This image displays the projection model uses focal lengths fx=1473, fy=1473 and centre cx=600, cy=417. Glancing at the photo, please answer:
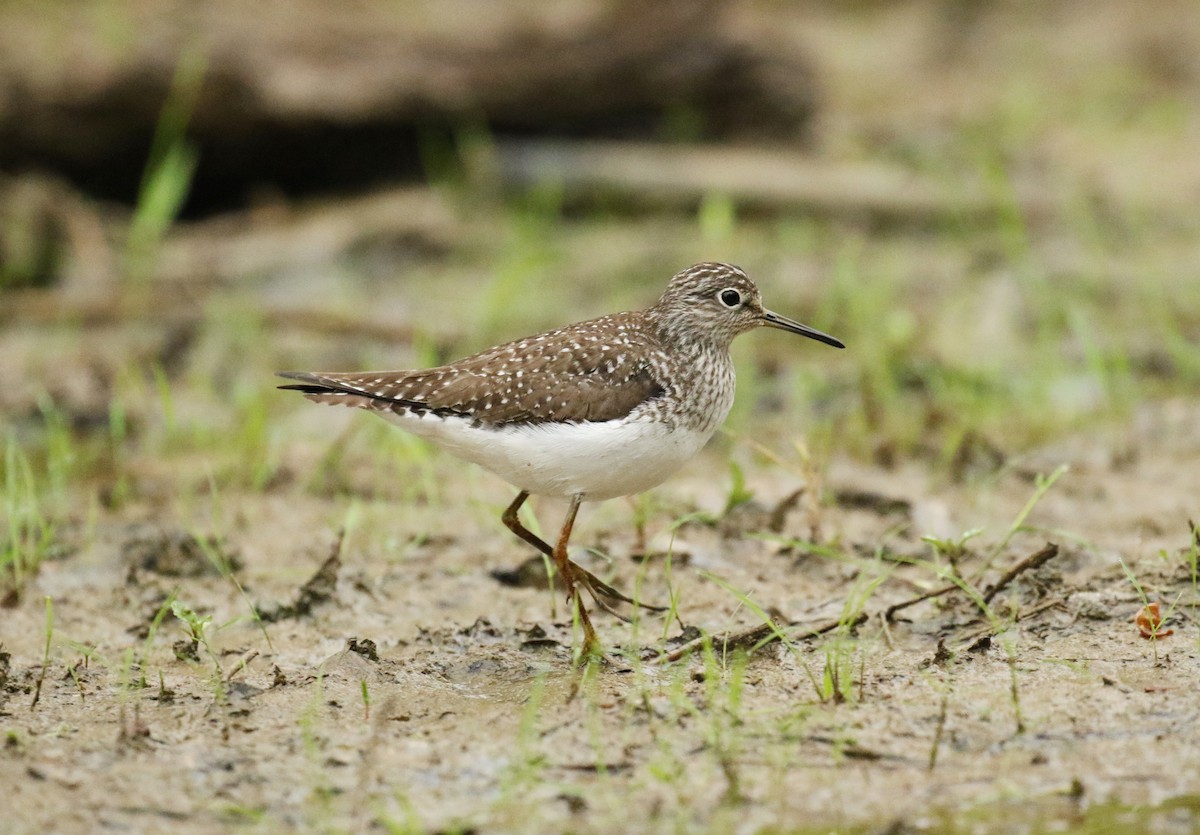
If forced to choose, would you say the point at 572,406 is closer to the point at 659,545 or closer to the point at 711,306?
the point at 711,306

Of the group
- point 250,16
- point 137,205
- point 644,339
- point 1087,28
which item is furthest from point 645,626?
point 1087,28

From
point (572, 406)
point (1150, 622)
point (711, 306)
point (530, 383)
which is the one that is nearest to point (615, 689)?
point (572, 406)

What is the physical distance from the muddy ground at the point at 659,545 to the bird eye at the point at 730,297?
0.64 meters

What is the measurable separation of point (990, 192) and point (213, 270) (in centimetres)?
562

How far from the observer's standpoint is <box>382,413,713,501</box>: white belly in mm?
5391

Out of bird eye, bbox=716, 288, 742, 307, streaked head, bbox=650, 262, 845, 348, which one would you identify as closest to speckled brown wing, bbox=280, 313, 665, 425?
streaked head, bbox=650, 262, 845, 348

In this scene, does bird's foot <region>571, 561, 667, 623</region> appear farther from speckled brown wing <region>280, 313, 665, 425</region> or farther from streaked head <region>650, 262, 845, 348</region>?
streaked head <region>650, 262, 845, 348</region>

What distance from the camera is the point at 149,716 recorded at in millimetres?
4898

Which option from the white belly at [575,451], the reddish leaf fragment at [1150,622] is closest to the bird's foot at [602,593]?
the white belly at [575,451]

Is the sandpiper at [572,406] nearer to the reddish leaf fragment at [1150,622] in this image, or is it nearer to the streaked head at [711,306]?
the streaked head at [711,306]

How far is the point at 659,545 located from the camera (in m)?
6.53

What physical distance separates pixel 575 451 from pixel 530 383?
40 cm

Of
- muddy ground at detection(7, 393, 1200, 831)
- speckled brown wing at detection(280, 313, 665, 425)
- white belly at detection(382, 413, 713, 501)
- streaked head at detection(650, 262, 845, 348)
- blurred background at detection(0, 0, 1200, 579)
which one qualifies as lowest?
muddy ground at detection(7, 393, 1200, 831)

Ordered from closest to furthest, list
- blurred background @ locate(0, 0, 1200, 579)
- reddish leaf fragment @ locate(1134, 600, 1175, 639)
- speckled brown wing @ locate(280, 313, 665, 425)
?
reddish leaf fragment @ locate(1134, 600, 1175, 639), speckled brown wing @ locate(280, 313, 665, 425), blurred background @ locate(0, 0, 1200, 579)
